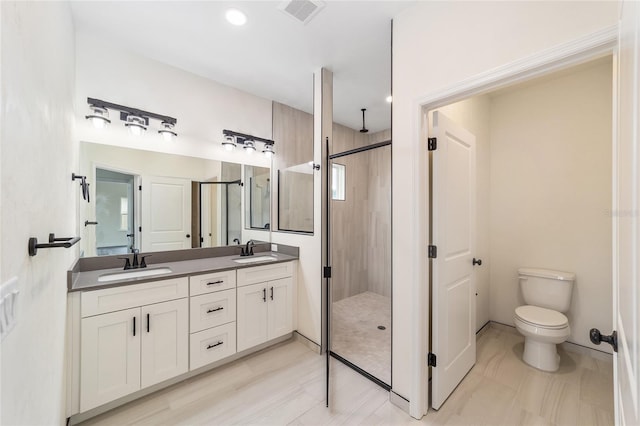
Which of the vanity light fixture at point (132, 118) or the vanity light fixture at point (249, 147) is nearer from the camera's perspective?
the vanity light fixture at point (132, 118)

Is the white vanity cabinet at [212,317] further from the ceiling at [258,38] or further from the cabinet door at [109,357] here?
the ceiling at [258,38]

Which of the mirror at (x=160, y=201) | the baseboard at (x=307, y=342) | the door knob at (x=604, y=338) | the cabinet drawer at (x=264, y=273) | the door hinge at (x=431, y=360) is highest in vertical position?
the mirror at (x=160, y=201)

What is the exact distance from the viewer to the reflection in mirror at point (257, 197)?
9.74 feet

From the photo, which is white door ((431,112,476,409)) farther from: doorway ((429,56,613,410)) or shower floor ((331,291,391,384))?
shower floor ((331,291,391,384))

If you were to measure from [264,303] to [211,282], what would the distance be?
58cm

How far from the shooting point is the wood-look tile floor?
1.64 metres

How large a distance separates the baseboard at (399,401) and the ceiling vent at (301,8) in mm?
2764

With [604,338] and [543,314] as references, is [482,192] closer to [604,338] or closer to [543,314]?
[543,314]

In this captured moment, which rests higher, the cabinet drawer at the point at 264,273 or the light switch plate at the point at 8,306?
the light switch plate at the point at 8,306

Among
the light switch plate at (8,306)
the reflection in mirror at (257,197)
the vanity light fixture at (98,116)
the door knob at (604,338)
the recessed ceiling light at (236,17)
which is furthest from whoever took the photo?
the reflection in mirror at (257,197)

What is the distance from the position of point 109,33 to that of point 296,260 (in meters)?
2.52

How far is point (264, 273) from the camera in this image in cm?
243

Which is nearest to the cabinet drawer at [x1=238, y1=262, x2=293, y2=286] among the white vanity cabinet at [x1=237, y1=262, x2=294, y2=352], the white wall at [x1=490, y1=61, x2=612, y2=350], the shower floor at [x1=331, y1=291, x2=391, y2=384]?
the white vanity cabinet at [x1=237, y1=262, x2=294, y2=352]

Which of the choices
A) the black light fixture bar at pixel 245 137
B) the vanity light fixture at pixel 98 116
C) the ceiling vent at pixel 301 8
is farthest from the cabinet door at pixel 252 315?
the ceiling vent at pixel 301 8
